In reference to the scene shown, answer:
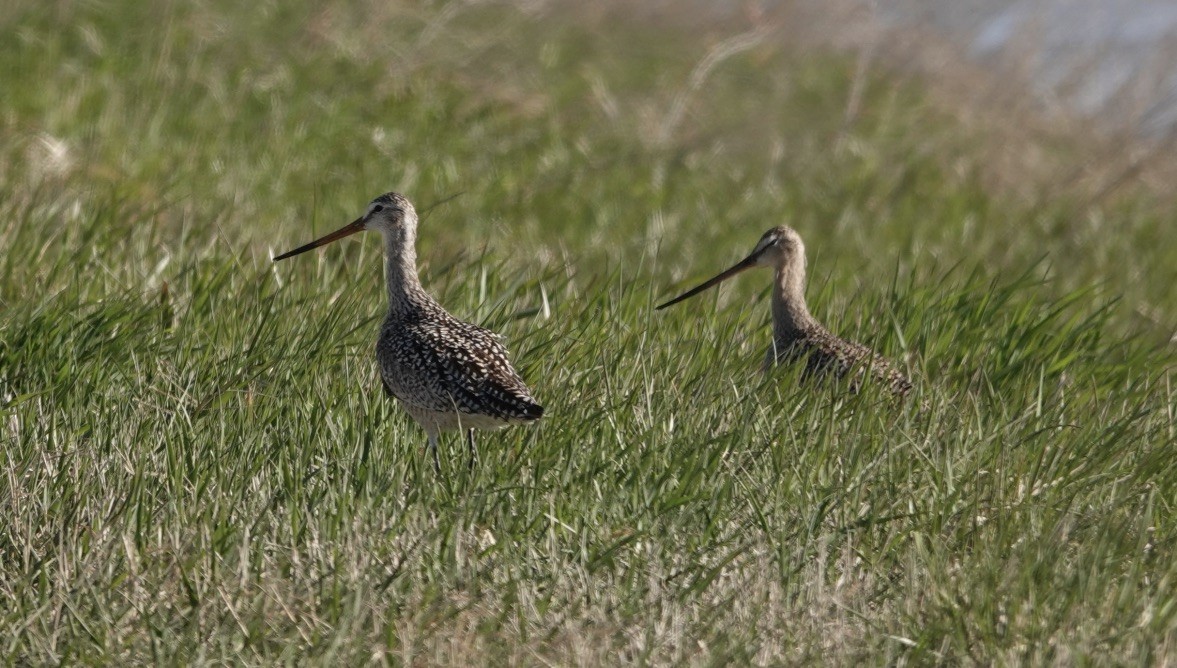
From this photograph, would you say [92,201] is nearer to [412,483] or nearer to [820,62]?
[412,483]

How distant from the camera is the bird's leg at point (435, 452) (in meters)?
4.74

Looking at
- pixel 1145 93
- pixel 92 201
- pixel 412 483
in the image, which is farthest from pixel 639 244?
pixel 1145 93

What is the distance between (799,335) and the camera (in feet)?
20.5

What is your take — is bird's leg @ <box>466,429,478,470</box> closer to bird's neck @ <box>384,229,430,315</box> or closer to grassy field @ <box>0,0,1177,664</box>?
grassy field @ <box>0,0,1177,664</box>

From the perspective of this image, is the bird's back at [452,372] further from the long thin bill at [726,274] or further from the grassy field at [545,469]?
the long thin bill at [726,274]

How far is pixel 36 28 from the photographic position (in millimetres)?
12109

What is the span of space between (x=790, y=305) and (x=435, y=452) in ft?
6.74

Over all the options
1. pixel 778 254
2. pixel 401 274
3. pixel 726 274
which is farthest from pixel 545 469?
pixel 778 254

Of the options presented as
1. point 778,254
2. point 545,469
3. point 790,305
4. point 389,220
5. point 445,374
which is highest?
point 778,254

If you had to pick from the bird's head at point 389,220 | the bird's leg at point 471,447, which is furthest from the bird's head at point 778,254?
the bird's leg at point 471,447

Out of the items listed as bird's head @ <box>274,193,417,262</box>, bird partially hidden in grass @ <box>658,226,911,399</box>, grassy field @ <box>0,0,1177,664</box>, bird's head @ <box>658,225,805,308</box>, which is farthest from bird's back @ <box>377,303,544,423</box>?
bird's head @ <box>658,225,805,308</box>

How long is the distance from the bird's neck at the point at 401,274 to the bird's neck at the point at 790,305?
57.2 inches

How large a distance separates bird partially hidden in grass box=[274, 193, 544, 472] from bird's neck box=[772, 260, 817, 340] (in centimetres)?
134

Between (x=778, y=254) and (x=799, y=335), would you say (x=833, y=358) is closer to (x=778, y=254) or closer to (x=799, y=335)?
(x=799, y=335)
